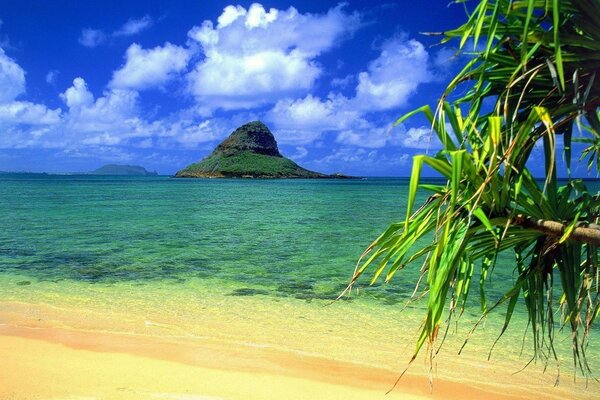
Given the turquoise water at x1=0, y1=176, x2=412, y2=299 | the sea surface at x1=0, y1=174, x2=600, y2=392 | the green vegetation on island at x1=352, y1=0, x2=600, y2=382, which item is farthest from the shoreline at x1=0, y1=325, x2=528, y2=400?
the turquoise water at x1=0, y1=176, x2=412, y2=299

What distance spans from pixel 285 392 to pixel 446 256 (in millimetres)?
3557

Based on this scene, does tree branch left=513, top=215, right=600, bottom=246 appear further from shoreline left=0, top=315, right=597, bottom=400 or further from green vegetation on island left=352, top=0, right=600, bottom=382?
shoreline left=0, top=315, right=597, bottom=400

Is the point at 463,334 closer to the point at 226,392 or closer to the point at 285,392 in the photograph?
the point at 285,392

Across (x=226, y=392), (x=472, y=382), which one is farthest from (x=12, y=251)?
(x=472, y=382)

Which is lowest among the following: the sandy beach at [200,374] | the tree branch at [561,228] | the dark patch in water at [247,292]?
the dark patch in water at [247,292]

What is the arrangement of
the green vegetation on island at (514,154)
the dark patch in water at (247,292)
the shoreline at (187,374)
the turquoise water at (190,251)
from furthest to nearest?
the turquoise water at (190,251), the dark patch in water at (247,292), the shoreline at (187,374), the green vegetation on island at (514,154)

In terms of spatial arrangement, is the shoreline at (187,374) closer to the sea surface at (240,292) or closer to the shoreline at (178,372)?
the shoreline at (178,372)

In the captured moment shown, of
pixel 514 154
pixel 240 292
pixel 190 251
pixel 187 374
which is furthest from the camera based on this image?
pixel 190 251

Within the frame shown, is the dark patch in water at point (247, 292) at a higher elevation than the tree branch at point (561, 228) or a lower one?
lower

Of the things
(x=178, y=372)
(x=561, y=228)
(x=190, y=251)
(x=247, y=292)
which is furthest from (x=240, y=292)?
(x=561, y=228)

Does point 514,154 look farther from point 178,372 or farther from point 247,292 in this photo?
point 247,292

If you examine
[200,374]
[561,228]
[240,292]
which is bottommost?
[240,292]


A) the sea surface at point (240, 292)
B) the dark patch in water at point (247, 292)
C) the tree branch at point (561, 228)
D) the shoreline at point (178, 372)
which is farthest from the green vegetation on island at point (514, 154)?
the dark patch in water at point (247, 292)

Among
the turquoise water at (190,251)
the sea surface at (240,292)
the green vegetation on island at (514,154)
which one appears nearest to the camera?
the green vegetation on island at (514,154)
